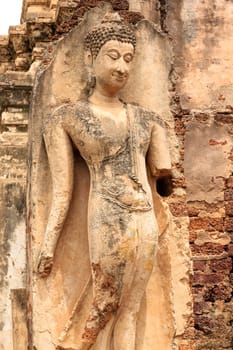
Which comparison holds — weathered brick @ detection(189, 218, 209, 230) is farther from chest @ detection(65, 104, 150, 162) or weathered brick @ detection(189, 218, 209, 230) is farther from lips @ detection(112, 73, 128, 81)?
lips @ detection(112, 73, 128, 81)

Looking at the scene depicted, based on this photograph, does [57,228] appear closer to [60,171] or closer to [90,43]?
Result: [60,171]

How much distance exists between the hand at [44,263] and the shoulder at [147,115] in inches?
40.2

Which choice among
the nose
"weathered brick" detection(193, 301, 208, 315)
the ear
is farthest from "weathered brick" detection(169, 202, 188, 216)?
"weathered brick" detection(193, 301, 208, 315)

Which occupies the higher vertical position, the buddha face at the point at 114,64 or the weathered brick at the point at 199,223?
the buddha face at the point at 114,64

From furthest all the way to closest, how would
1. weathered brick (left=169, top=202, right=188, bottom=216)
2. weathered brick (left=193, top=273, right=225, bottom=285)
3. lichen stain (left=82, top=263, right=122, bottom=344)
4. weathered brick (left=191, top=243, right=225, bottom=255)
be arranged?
weathered brick (left=191, top=243, right=225, bottom=255) → weathered brick (left=193, top=273, right=225, bottom=285) → weathered brick (left=169, top=202, right=188, bottom=216) → lichen stain (left=82, top=263, right=122, bottom=344)

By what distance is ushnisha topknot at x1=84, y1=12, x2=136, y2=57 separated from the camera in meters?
7.73

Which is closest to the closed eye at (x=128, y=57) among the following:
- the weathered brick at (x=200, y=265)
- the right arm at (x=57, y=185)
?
the right arm at (x=57, y=185)

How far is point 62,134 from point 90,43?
587 millimetres

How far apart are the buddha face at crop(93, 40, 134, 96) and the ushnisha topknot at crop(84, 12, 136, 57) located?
3 centimetres

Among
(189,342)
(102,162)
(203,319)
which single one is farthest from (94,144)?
(203,319)

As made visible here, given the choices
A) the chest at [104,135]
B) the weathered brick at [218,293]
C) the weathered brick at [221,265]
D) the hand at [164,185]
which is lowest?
the weathered brick at [218,293]

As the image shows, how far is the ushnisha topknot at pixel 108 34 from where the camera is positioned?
7734mm

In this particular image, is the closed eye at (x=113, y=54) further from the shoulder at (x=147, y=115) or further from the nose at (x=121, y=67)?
the shoulder at (x=147, y=115)

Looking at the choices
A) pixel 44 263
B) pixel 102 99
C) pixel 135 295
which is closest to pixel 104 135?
pixel 102 99
